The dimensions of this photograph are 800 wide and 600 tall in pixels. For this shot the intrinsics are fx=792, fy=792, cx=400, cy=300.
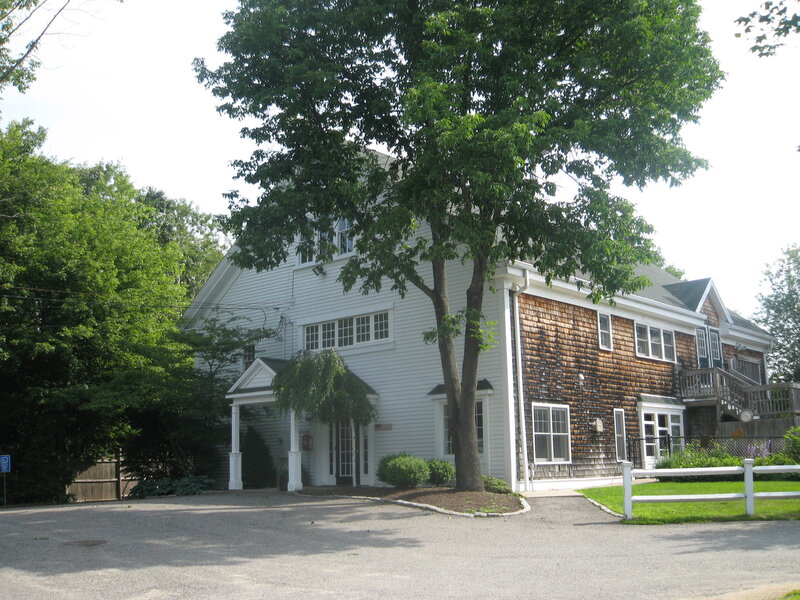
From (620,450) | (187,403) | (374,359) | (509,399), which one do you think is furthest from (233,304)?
(620,450)

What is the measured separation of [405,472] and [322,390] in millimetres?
3380

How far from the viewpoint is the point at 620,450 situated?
79.8 feet

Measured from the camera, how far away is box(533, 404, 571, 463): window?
21219 mm

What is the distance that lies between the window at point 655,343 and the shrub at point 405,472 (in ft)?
33.7

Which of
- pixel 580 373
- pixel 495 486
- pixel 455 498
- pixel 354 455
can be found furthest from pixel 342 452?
pixel 580 373

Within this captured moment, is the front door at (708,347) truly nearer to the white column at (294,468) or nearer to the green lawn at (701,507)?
the green lawn at (701,507)

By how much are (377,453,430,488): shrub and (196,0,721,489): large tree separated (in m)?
1.39

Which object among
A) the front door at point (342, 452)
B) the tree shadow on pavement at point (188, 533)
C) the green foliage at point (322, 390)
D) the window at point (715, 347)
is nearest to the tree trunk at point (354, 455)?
the front door at point (342, 452)

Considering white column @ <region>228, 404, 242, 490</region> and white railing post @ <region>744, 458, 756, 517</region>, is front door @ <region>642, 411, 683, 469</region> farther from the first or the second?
white column @ <region>228, 404, 242, 490</region>

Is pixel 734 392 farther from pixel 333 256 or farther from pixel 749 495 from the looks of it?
pixel 333 256

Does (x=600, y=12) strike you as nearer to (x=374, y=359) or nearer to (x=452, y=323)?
(x=452, y=323)

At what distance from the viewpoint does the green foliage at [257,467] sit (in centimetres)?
2459

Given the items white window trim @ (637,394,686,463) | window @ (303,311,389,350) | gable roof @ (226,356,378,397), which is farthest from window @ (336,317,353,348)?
white window trim @ (637,394,686,463)

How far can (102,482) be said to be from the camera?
29.5 m
